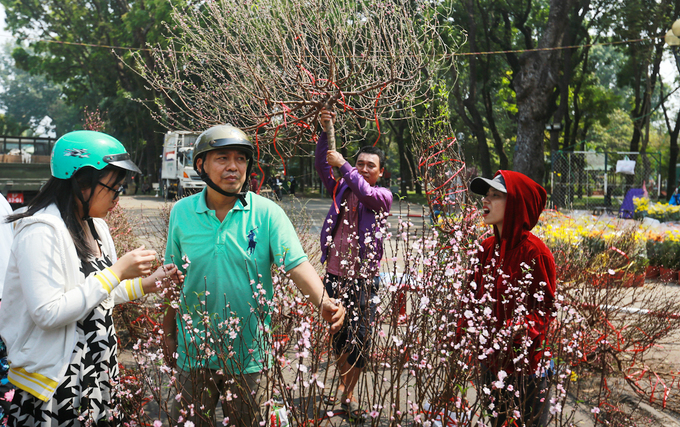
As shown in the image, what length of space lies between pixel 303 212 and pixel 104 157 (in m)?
4.50

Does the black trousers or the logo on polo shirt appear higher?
the logo on polo shirt

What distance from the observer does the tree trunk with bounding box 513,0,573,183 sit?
13312 mm

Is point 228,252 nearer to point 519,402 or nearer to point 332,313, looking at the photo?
point 332,313

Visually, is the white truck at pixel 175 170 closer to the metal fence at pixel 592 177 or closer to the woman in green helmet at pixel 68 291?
the metal fence at pixel 592 177

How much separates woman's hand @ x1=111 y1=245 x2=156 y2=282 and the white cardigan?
0.04 m

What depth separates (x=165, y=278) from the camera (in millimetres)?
2131

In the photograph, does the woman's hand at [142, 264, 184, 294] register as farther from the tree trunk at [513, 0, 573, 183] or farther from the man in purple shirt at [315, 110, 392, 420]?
the tree trunk at [513, 0, 573, 183]

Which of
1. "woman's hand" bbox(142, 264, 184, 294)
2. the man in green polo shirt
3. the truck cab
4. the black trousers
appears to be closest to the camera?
the black trousers

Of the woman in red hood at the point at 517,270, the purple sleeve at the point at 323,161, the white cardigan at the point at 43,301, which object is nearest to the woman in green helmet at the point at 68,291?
the white cardigan at the point at 43,301

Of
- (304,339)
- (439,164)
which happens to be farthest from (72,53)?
(304,339)

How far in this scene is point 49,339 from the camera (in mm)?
2074

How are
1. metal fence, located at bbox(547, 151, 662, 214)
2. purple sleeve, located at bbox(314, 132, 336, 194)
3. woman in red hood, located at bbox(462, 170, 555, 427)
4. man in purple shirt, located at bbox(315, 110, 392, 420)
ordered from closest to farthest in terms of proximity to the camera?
woman in red hood, located at bbox(462, 170, 555, 427)
man in purple shirt, located at bbox(315, 110, 392, 420)
purple sleeve, located at bbox(314, 132, 336, 194)
metal fence, located at bbox(547, 151, 662, 214)

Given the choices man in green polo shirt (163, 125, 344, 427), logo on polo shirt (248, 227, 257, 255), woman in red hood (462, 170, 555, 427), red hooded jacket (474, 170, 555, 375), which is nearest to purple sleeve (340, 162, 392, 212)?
woman in red hood (462, 170, 555, 427)

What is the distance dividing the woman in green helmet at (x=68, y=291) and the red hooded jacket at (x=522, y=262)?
1564mm
